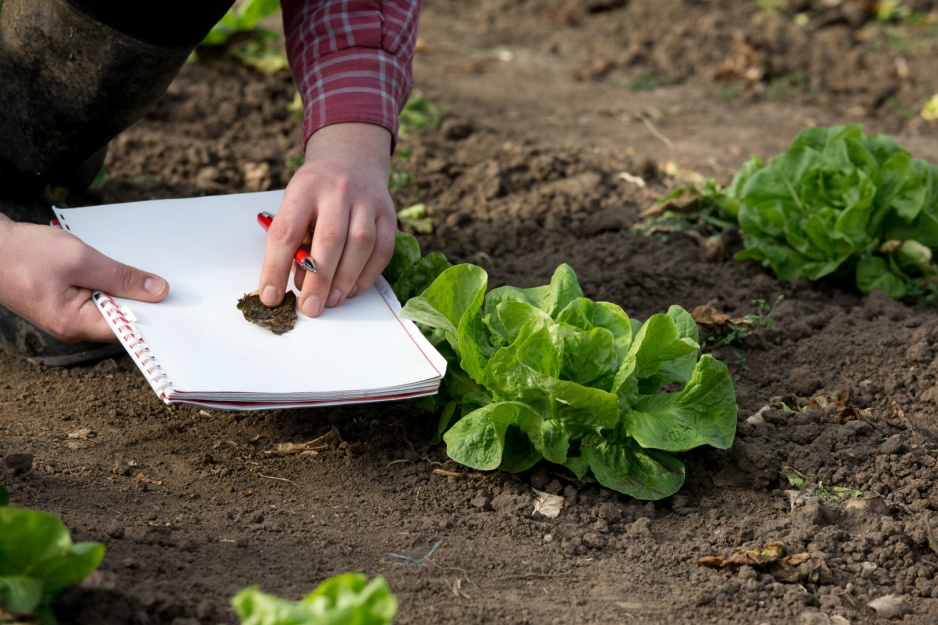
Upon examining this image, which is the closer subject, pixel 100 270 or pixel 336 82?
pixel 100 270

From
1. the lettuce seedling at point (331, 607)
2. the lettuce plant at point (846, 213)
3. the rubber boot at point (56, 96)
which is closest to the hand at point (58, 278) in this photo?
the rubber boot at point (56, 96)

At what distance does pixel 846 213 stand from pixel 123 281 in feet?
7.44

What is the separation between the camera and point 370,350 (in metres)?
2.19

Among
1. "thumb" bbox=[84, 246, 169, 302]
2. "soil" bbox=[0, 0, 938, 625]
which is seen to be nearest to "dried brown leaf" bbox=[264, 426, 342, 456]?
"soil" bbox=[0, 0, 938, 625]

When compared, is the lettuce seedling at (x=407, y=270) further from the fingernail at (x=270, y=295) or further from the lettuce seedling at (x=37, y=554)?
the lettuce seedling at (x=37, y=554)

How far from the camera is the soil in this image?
179 centimetres

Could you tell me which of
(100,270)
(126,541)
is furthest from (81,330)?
(126,541)

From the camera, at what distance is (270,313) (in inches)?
88.5

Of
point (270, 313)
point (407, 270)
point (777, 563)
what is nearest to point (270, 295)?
point (270, 313)

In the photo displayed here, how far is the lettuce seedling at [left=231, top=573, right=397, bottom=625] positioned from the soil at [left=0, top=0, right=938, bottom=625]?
1.01ft

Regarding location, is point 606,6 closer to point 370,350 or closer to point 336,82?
point 336,82

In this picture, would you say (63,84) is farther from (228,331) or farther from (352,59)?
(228,331)

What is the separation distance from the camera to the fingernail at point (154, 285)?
217 centimetres

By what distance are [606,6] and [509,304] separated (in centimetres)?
488
